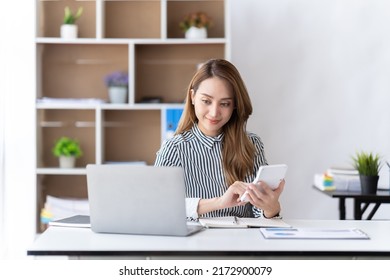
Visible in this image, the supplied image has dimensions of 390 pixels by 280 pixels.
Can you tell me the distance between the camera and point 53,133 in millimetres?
4996

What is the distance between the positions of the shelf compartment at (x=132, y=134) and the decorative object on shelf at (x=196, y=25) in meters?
0.63

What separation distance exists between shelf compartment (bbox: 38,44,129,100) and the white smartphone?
274 cm

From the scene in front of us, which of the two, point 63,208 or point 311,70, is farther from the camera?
point 311,70

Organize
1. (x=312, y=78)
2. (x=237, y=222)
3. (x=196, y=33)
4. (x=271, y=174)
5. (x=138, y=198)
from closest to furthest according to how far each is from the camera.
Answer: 1. (x=138, y=198)
2. (x=271, y=174)
3. (x=237, y=222)
4. (x=196, y=33)
5. (x=312, y=78)

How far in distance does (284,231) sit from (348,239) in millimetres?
212

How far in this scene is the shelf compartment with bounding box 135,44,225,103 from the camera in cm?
493

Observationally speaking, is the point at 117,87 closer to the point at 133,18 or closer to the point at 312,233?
the point at 133,18

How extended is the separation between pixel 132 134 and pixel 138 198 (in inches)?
111

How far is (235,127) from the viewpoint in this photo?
2.84 m

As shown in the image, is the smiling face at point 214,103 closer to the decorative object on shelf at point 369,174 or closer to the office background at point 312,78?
the decorative object on shelf at point 369,174

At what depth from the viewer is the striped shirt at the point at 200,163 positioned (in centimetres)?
281

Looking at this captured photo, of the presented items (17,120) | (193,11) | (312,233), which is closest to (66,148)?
(17,120)

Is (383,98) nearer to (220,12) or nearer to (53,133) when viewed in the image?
(220,12)

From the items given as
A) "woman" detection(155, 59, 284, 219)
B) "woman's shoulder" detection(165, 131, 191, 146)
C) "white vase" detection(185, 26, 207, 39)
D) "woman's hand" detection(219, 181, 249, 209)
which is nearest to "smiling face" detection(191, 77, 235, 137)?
"woman" detection(155, 59, 284, 219)
